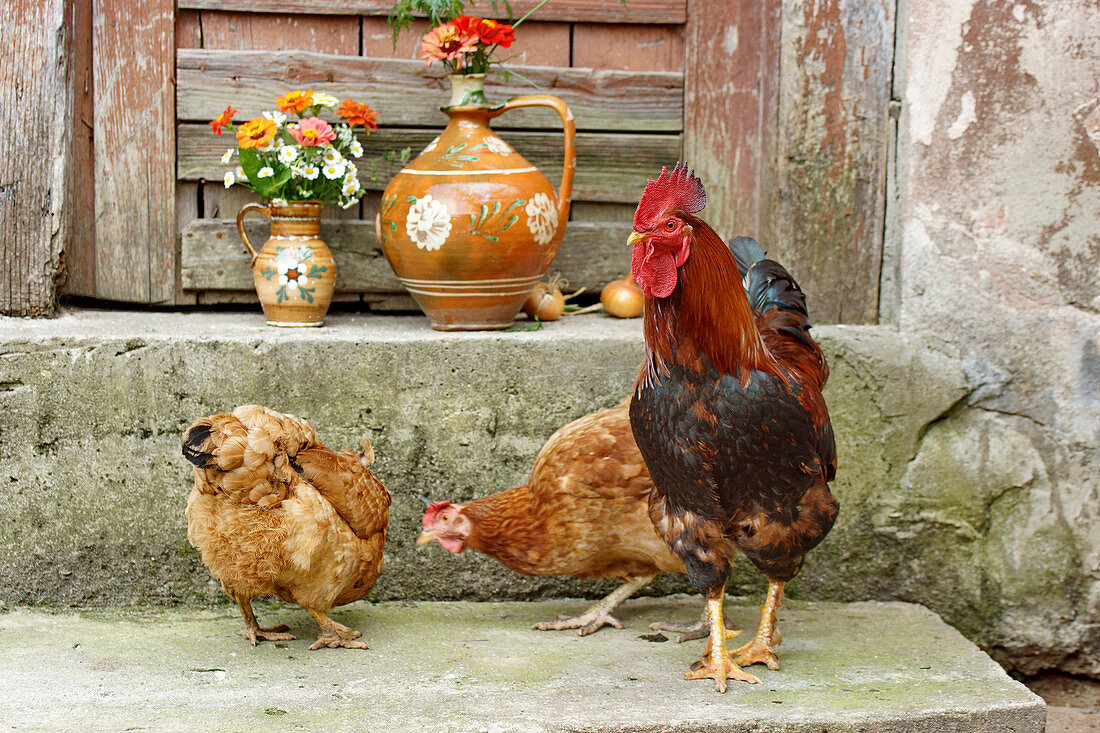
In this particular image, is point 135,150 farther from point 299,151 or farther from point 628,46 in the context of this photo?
point 628,46

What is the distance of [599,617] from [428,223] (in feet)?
4.88

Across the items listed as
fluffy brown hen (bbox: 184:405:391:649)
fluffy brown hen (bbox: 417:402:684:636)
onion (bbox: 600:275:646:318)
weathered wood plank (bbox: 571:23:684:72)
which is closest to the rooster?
fluffy brown hen (bbox: 417:402:684:636)

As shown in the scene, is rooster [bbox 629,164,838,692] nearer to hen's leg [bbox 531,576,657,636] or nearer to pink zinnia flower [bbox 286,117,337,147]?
hen's leg [bbox 531,576,657,636]

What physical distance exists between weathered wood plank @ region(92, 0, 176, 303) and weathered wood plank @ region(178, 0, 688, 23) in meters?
0.38

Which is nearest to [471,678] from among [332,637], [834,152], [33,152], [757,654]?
[332,637]

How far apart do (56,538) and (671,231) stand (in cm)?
236

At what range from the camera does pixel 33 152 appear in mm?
3506

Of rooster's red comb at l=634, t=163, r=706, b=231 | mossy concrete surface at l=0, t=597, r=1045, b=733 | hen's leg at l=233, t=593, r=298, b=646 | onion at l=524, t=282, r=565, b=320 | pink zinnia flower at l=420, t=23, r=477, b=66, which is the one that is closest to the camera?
rooster's red comb at l=634, t=163, r=706, b=231

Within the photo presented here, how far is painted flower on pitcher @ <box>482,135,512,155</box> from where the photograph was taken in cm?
359

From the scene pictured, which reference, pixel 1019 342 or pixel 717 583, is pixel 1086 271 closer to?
pixel 1019 342

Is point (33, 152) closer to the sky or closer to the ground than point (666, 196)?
closer to the sky

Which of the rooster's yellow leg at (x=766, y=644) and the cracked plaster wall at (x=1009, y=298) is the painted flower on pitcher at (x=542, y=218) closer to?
the cracked plaster wall at (x=1009, y=298)

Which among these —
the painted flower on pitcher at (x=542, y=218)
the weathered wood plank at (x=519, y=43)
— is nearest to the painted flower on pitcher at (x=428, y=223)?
the painted flower on pitcher at (x=542, y=218)

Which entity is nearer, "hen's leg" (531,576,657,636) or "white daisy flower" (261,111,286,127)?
"hen's leg" (531,576,657,636)
